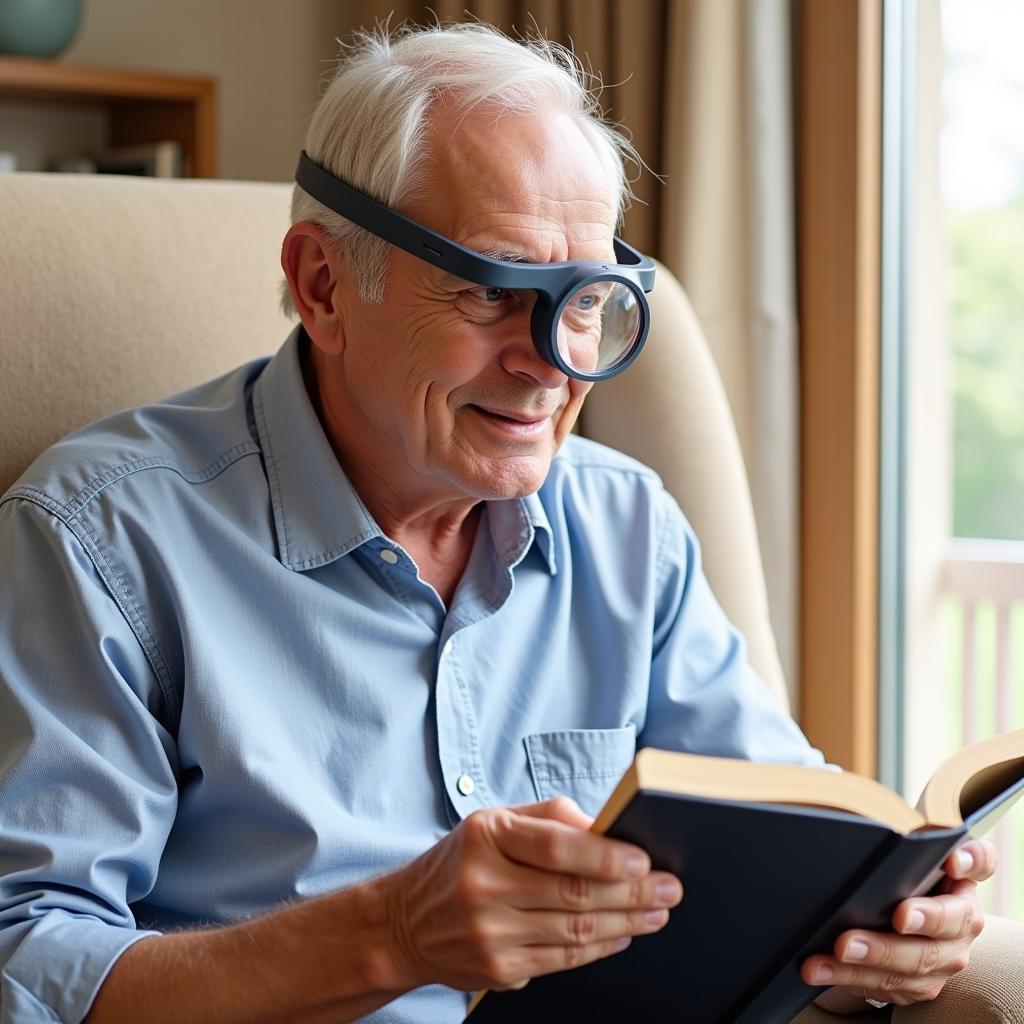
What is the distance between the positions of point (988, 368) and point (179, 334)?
1.43 metres

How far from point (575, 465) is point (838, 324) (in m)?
0.80

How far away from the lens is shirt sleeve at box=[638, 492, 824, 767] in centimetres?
138

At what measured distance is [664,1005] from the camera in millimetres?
999

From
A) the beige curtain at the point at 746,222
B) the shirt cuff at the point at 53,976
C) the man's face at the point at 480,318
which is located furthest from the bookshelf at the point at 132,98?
the shirt cuff at the point at 53,976

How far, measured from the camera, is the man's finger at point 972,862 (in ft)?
3.38

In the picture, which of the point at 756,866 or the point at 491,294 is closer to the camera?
the point at 756,866

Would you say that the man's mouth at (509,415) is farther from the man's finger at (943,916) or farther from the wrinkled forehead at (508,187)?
the man's finger at (943,916)

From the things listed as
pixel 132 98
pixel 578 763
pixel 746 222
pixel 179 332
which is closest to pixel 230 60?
pixel 132 98

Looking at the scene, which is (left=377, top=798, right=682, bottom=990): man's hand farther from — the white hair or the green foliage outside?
the green foliage outside

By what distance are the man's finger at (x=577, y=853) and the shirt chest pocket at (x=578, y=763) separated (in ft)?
1.50

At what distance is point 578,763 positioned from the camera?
4.32 feet

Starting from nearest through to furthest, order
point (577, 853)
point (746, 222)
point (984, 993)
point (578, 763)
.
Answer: point (577, 853)
point (984, 993)
point (578, 763)
point (746, 222)

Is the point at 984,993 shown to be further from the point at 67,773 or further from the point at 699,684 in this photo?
the point at 67,773

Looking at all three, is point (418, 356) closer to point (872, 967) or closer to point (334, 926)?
point (334, 926)
